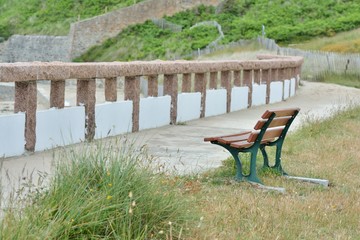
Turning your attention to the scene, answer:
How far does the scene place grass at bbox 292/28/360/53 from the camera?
4203cm

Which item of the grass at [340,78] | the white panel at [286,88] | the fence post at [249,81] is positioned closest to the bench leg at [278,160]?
the fence post at [249,81]

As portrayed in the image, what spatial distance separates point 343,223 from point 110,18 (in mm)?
49898

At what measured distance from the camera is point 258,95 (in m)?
24.5

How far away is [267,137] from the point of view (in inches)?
423

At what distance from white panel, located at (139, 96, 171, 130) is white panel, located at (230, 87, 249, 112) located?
4.49 metres

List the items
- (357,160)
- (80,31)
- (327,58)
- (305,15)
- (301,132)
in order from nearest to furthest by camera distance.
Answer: (357,160) → (301,132) → (327,58) → (305,15) → (80,31)

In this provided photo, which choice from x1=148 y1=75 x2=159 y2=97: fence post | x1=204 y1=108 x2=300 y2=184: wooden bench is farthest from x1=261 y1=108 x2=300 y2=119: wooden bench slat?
x1=148 y1=75 x2=159 y2=97: fence post

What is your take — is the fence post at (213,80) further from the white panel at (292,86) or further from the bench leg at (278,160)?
the bench leg at (278,160)

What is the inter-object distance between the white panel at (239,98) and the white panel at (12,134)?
Result: 10060mm

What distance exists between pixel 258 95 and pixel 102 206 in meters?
17.7

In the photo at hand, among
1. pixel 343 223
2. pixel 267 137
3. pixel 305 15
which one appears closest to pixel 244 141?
pixel 267 137

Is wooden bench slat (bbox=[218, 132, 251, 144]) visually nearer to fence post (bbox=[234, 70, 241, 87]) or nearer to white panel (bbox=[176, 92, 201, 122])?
white panel (bbox=[176, 92, 201, 122])

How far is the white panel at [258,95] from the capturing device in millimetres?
24094

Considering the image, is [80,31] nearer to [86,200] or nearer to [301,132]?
[301,132]
